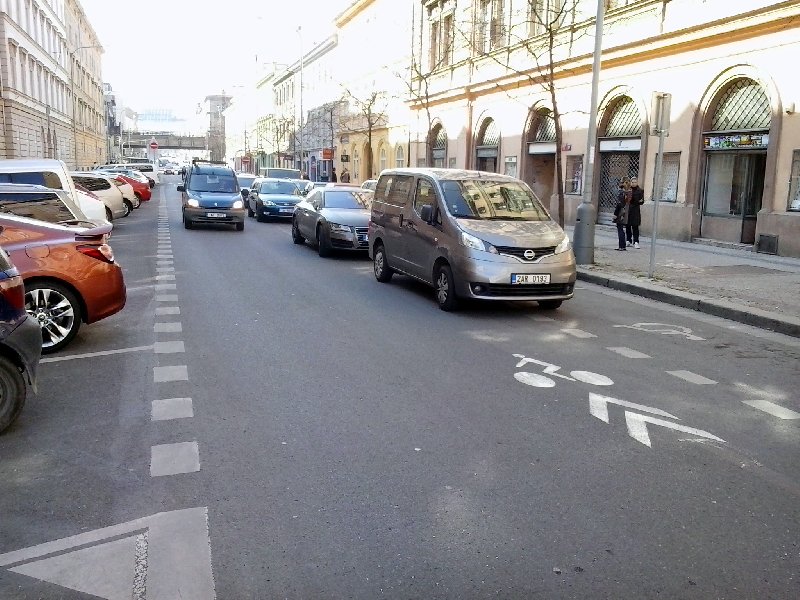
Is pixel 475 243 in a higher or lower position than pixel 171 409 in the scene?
higher

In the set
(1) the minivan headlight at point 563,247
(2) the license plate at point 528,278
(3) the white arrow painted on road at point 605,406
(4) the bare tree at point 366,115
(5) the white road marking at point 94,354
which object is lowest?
(5) the white road marking at point 94,354

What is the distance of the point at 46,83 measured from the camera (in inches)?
2196

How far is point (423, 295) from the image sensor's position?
1158cm

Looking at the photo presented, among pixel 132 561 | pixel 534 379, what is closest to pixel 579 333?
pixel 534 379

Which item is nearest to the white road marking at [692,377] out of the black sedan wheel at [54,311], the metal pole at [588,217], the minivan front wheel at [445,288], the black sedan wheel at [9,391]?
the minivan front wheel at [445,288]

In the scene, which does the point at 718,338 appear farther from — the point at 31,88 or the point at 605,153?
the point at 31,88

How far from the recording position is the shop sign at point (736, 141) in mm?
17327

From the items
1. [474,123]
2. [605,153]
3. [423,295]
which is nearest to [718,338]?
[423,295]

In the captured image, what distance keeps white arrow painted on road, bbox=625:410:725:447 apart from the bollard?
380 inches

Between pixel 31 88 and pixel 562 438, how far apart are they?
53406 mm

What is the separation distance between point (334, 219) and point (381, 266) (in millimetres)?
3673

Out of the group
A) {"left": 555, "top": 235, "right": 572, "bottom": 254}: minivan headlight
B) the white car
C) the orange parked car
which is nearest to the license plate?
{"left": 555, "top": 235, "right": 572, "bottom": 254}: minivan headlight

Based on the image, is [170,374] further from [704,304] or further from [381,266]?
[704,304]

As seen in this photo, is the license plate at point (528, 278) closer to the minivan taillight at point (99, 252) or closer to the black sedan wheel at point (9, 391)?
the minivan taillight at point (99, 252)
